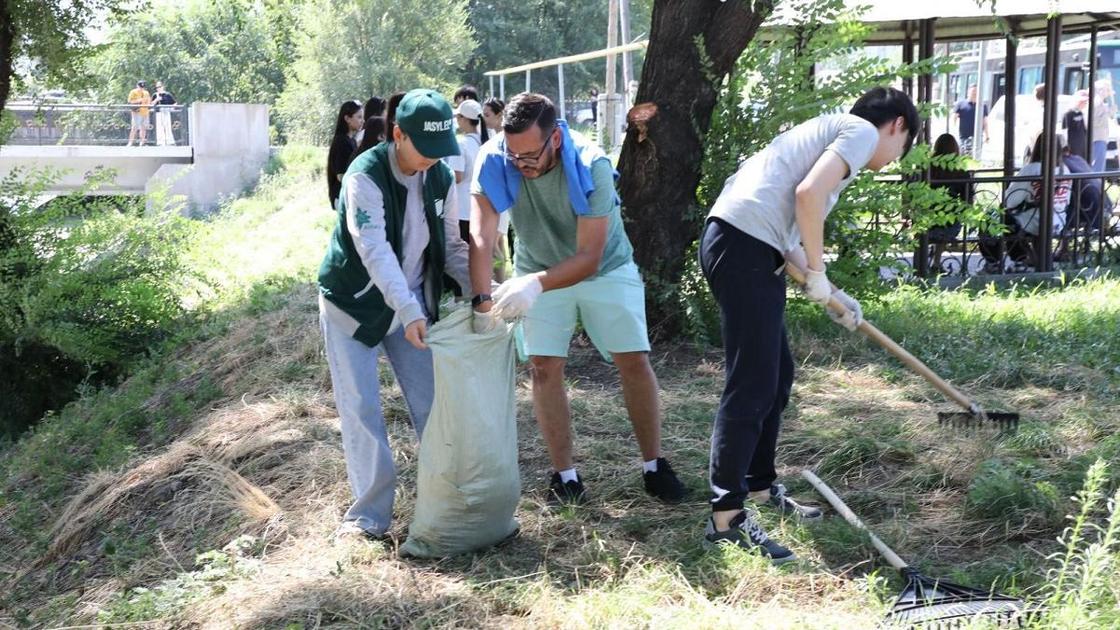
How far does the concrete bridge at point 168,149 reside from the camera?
70.4ft

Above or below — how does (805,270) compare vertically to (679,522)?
above

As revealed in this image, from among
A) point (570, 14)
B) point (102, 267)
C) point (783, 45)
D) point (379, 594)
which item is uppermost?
point (570, 14)

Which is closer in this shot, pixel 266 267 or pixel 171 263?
pixel 171 263

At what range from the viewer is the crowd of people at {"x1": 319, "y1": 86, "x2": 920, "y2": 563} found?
379 centimetres

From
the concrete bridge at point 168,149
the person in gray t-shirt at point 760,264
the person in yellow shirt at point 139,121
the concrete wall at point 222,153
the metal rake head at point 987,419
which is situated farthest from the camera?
the concrete wall at point 222,153

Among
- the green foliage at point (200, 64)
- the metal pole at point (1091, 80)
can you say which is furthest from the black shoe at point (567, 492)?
the green foliage at point (200, 64)

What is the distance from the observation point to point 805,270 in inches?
158

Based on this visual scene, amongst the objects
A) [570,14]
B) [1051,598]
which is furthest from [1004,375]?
[570,14]

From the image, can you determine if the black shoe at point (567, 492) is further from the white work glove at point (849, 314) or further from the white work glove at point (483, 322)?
the white work glove at point (849, 314)

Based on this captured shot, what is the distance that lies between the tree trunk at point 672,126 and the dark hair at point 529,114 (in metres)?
3.10

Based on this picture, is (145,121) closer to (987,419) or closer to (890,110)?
(987,419)

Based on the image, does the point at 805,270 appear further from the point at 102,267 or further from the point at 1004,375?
the point at 102,267

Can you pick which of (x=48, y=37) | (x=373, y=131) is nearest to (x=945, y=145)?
(x=373, y=131)

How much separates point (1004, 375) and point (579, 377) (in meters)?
2.37
